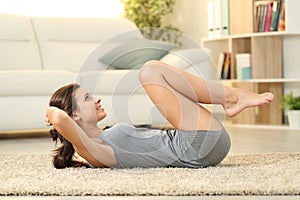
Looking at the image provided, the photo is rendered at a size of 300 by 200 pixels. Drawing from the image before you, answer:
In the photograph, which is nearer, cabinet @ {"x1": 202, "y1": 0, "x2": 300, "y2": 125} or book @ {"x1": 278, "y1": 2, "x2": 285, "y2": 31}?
book @ {"x1": 278, "y1": 2, "x2": 285, "y2": 31}

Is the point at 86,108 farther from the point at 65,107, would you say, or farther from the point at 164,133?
the point at 164,133

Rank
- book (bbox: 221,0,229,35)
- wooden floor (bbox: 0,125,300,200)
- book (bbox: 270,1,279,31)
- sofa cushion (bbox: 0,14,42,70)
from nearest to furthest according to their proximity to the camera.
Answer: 1. wooden floor (bbox: 0,125,300,200)
2. sofa cushion (bbox: 0,14,42,70)
3. book (bbox: 270,1,279,31)
4. book (bbox: 221,0,229,35)

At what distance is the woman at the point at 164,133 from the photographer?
2.17 metres

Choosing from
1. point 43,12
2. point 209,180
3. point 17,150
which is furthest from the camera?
point 43,12

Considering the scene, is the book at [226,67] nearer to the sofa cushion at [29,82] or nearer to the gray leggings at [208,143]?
the sofa cushion at [29,82]

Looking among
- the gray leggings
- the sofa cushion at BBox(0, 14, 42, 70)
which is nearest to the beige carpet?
the gray leggings

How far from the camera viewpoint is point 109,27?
4.91 m

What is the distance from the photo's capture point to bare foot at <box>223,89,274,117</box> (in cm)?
225

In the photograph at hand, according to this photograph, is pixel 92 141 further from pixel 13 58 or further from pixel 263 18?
pixel 263 18

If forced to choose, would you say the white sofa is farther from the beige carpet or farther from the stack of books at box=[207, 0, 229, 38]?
the beige carpet

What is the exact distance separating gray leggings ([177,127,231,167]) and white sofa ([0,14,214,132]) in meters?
1.13

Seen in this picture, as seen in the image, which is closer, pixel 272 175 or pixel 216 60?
pixel 272 175

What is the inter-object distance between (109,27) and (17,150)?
1.90 meters

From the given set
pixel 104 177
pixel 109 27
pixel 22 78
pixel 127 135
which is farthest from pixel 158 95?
pixel 109 27
